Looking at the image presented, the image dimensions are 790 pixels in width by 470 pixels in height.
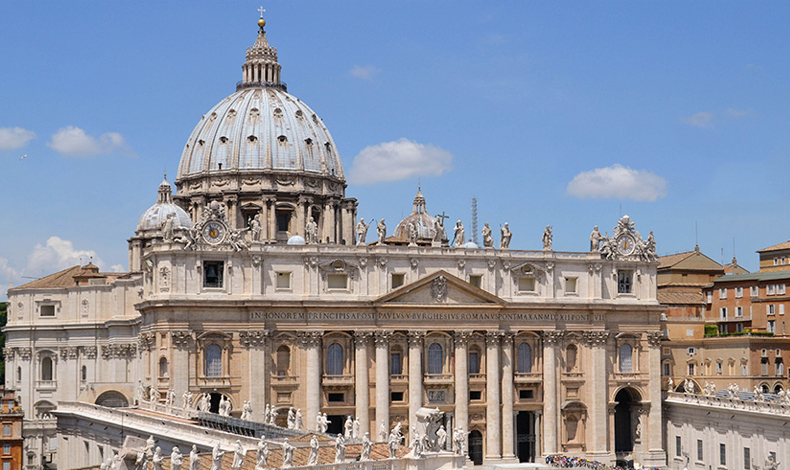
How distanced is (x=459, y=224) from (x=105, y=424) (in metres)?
33.2

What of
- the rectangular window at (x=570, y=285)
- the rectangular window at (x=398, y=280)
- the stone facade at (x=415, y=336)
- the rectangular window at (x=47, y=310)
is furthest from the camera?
the rectangular window at (x=47, y=310)

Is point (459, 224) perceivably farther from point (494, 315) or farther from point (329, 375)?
point (329, 375)

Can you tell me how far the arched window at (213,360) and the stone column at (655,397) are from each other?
3380 cm

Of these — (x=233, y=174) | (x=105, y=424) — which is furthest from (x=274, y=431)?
(x=233, y=174)

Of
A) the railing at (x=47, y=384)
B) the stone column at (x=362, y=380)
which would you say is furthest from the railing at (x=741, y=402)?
the railing at (x=47, y=384)

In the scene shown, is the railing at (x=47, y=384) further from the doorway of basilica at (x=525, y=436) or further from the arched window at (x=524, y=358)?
the arched window at (x=524, y=358)

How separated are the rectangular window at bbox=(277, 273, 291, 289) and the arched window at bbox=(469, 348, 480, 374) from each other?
1508cm

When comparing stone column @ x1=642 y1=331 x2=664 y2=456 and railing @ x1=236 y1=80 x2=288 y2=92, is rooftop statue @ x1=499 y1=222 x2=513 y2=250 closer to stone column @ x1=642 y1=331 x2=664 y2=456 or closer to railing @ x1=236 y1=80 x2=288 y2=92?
stone column @ x1=642 y1=331 x2=664 y2=456

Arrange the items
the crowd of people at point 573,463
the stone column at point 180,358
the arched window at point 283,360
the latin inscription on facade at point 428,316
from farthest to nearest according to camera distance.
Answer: the crowd of people at point 573,463 < the latin inscription on facade at point 428,316 < the arched window at point 283,360 < the stone column at point 180,358

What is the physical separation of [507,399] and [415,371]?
769 centimetres

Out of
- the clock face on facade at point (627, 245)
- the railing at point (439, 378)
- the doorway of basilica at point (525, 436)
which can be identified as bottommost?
the doorway of basilica at point (525, 436)

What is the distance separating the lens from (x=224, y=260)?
9531cm

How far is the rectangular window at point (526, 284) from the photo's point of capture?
103125 millimetres

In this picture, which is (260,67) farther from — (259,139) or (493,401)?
(493,401)
